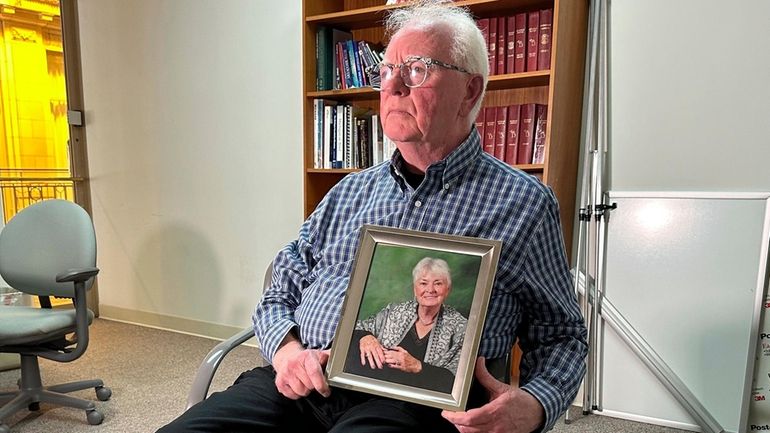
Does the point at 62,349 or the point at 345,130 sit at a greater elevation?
the point at 345,130

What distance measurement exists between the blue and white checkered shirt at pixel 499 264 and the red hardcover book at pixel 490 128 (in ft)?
3.38

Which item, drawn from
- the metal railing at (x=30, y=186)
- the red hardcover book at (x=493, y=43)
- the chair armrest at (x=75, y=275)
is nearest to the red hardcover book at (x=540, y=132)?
the red hardcover book at (x=493, y=43)

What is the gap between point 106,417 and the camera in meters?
2.09

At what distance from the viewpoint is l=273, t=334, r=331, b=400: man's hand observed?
87cm

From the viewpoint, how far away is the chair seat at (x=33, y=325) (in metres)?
1.82

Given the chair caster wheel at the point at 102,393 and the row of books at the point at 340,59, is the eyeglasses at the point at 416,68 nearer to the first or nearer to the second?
the row of books at the point at 340,59

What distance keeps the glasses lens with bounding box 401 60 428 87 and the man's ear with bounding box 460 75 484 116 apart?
11 cm

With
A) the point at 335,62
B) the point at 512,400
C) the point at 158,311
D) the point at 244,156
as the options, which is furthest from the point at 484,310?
the point at 158,311

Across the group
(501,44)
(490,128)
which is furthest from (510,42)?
(490,128)

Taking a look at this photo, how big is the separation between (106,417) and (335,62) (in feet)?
6.31

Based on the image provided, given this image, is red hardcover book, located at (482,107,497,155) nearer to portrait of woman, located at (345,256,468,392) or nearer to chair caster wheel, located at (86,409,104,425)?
portrait of woman, located at (345,256,468,392)

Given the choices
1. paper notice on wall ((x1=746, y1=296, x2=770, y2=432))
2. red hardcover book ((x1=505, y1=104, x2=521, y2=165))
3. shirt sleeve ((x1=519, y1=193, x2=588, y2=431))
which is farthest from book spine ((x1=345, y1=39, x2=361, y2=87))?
paper notice on wall ((x1=746, y1=296, x2=770, y2=432))

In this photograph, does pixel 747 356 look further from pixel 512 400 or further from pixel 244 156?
pixel 244 156

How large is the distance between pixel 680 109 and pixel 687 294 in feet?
2.48
